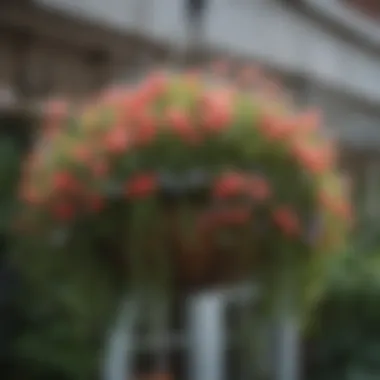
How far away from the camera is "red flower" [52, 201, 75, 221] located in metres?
4.36

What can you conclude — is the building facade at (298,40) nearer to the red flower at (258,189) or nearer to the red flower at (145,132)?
the red flower at (145,132)

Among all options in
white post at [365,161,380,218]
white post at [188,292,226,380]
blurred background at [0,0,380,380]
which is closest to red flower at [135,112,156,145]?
blurred background at [0,0,380,380]

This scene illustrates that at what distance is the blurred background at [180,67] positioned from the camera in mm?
5391

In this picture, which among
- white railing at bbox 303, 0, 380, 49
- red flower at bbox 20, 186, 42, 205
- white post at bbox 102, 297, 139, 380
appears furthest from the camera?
white railing at bbox 303, 0, 380, 49

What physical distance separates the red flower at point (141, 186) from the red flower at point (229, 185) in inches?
9.0

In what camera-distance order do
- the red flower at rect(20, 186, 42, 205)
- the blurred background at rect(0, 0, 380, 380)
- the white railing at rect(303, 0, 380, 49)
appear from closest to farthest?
the red flower at rect(20, 186, 42, 205)
the blurred background at rect(0, 0, 380, 380)
the white railing at rect(303, 0, 380, 49)

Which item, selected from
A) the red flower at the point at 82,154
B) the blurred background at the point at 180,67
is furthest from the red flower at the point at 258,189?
the blurred background at the point at 180,67

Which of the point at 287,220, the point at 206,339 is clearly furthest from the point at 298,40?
the point at 287,220

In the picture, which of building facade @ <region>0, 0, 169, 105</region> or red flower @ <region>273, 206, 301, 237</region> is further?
building facade @ <region>0, 0, 169, 105</region>

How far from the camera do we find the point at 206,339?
626 centimetres

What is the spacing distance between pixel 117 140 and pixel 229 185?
43 centimetres

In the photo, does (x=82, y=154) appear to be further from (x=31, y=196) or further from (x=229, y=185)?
(x=229, y=185)

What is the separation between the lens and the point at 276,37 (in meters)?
7.71

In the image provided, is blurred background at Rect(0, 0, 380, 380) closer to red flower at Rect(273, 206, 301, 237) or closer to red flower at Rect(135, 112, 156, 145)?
red flower at Rect(273, 206, 301, 237)
